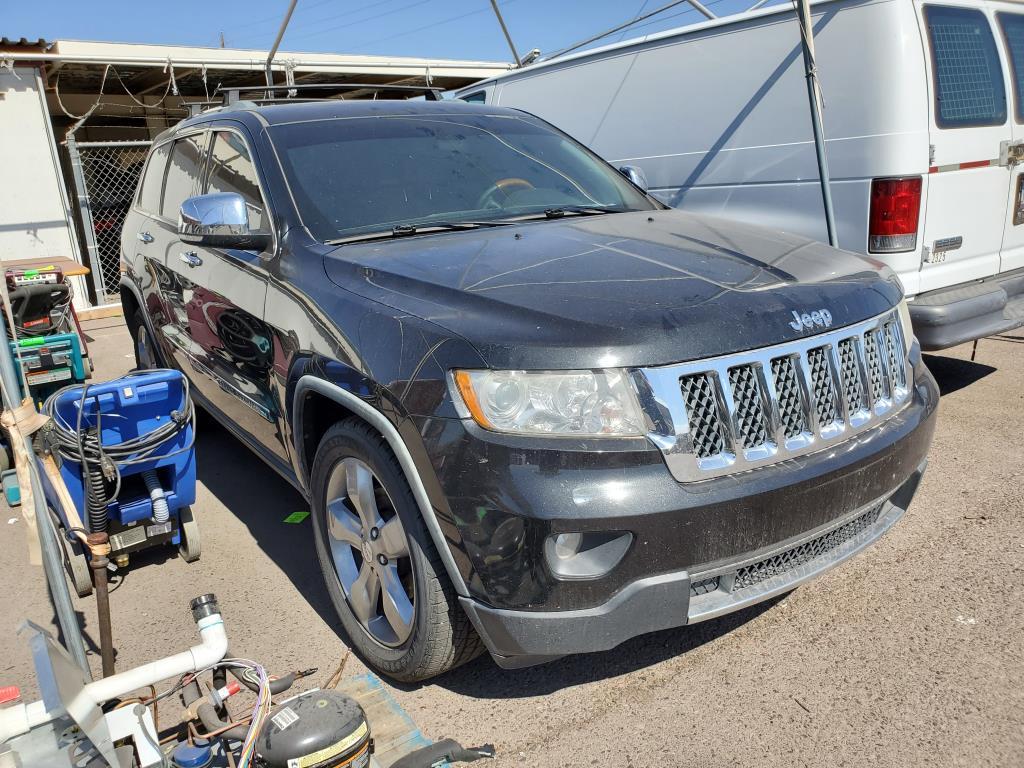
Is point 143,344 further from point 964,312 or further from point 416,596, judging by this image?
point 964,312

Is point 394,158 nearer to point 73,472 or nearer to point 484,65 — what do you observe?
point 73,472

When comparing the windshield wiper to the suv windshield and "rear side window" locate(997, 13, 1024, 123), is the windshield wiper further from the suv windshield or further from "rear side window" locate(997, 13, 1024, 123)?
"rear side window" locate(997, 13, 1024, 123)

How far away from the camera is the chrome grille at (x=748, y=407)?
231cm

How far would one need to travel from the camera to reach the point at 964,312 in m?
4.60

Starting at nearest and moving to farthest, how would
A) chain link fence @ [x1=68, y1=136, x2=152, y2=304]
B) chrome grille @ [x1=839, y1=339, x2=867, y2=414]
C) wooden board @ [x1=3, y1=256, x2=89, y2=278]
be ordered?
chrome grille @ [x1=839, y1=339, x2=867, y2=414], wooden board @ [x1=3, y1=256, x2=89, y2=278], chain link fence @ [x1=68, y1=136, x2=152, y2=304]

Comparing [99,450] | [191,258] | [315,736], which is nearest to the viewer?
[315,736]

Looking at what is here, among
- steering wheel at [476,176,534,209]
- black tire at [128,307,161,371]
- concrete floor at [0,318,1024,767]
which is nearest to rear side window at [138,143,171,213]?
black tire at [128,307,161,371]

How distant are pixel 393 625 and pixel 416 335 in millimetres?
970

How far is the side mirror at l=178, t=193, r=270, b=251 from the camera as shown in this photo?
10.5 ft

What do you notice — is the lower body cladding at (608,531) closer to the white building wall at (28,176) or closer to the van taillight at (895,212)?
the van taillight at (895,212)

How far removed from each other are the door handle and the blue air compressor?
60 cm

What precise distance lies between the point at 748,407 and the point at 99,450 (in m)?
2.52

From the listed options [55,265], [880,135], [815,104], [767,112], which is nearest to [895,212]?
[880,135]

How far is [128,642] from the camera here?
3.24 m
